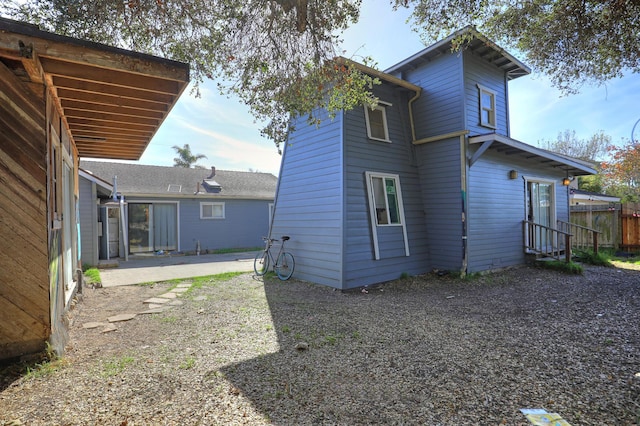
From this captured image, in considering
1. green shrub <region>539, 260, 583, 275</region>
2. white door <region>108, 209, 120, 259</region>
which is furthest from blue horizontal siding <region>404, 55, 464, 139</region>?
white door <region>108, 209, 120, 259</region>

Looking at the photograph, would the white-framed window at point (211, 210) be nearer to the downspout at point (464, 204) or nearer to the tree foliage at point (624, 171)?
the downspout at point (464, 204)

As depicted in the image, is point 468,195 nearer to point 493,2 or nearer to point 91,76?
point 493,2

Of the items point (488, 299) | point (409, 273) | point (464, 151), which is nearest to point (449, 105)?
point (464, 151)

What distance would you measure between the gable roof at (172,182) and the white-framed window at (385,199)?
917cm

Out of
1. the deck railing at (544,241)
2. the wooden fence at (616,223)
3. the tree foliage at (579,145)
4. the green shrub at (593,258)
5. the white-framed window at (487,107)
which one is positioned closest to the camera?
the white-framed window at (487,107)

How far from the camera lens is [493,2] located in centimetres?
477

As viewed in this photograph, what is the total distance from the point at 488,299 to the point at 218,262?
848 centimetres

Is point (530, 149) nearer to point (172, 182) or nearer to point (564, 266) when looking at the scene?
point (564, 266)

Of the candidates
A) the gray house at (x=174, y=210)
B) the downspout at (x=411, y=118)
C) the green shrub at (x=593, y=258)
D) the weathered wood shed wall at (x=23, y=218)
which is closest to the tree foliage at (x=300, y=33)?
the weathered wood shed wall at (x=23, y=218)

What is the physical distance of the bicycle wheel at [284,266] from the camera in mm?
7855

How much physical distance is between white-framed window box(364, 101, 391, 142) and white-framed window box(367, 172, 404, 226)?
3.13 ft

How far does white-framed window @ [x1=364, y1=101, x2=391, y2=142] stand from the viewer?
7523 mm

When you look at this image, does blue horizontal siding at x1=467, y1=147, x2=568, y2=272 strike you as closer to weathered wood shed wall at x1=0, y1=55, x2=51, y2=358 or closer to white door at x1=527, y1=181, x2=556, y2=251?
white door at x1=527, y1=181, x2=556, y2=251

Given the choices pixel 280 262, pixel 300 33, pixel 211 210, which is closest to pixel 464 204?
pixel 280 262
